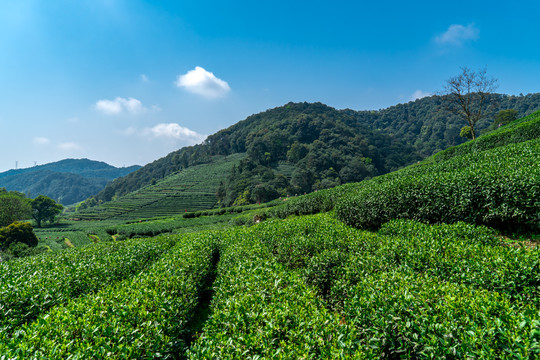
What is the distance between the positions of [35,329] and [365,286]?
23.2 ft

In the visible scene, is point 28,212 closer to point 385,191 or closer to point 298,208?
point 298,208

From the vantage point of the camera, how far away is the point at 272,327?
3996mm

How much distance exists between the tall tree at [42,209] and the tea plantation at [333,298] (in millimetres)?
81980

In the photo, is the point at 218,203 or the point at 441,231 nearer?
the point at 441,231

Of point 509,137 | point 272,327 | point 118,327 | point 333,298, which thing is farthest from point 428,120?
point 118,327

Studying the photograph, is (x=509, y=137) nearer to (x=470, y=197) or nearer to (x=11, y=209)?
(x=470, y=197)

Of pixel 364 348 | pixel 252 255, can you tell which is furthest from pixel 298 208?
pixel 364 348

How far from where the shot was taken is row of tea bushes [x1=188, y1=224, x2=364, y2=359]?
3.54 meters

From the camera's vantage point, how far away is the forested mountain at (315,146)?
83.7 metres

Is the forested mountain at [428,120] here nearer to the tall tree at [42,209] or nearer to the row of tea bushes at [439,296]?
the row of tea bushes at [439,296]

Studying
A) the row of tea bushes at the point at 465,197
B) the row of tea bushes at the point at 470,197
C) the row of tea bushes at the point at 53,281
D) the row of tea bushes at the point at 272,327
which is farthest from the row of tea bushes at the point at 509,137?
the row of tea bushes at the point at 53,281

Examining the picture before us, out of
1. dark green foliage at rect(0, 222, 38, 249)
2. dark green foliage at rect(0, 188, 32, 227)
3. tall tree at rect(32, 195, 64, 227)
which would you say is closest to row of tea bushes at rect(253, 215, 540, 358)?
dark green foliage at rect(0, 222, 38, 249)

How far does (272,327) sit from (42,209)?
9669 cm

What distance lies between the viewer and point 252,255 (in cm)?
889
